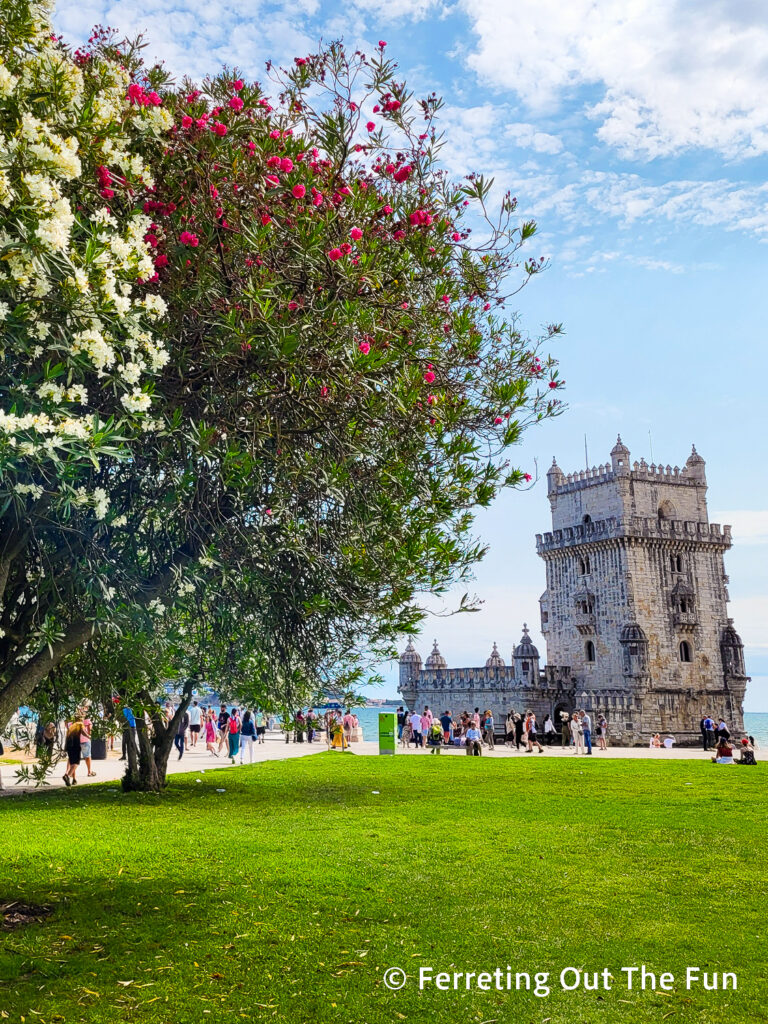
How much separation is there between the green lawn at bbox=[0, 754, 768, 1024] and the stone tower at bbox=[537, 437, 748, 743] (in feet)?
145

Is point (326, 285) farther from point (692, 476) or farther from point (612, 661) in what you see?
point (692, 476)

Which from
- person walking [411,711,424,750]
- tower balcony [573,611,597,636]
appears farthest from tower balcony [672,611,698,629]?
person walking [411,711,424,750]

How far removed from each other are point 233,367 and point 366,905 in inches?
268

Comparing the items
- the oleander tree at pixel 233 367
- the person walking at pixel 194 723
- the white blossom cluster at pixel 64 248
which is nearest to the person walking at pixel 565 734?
the person walking at pixel 194 723

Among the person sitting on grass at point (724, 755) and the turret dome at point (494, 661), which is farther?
the turret dome at point (494, 661)

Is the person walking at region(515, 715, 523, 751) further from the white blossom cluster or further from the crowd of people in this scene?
the white blossom cluster

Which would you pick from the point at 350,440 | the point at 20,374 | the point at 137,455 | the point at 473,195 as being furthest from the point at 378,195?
the point at 20,374

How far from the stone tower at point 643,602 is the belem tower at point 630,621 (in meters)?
0.08

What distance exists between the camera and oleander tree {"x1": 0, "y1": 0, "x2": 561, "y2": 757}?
20.0 feet

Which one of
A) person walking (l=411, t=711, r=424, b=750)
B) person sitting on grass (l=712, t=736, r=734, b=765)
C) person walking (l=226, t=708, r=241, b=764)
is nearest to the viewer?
person walking (l=226, t=708, r=241, b=764)

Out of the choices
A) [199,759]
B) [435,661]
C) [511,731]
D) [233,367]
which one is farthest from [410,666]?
[233,367]

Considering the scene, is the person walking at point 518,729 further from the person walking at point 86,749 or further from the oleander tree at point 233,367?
the oleander tree at point 233,367

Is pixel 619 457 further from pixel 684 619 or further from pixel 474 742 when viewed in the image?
pixel 474 742

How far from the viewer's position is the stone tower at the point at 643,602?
61.9 m
